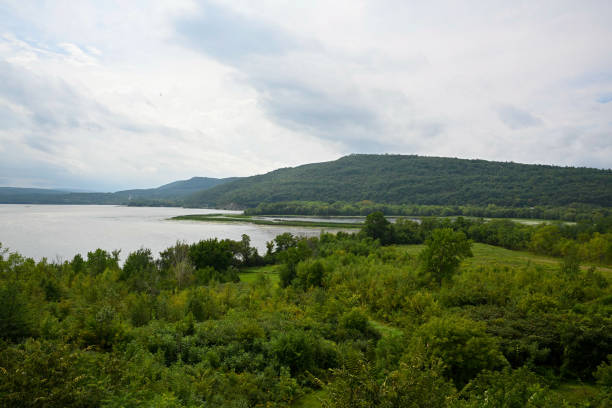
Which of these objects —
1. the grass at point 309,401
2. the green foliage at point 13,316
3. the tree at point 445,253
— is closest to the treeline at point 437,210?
the tree at point 445,253

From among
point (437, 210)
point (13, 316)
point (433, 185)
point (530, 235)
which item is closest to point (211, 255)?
point (13, 316)

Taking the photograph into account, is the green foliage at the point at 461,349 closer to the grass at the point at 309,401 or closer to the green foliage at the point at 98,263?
the grass at the point at 309,401

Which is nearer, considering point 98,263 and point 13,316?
point 13,316

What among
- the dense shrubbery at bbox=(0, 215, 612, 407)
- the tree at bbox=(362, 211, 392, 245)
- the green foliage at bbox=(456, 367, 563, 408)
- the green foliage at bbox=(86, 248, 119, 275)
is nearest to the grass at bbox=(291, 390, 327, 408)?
the dense shrubbery at bbox=(0, 215, 612, 407)

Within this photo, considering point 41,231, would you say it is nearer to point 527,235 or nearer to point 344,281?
point 344,281

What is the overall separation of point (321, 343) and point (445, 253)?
1394 centimetres

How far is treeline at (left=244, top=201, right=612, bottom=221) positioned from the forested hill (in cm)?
1308

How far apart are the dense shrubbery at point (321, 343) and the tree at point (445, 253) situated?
8cm

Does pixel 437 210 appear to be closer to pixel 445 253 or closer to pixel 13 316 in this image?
pixel 445 253

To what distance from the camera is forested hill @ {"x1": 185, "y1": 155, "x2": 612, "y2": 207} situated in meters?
123

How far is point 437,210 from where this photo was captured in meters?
120

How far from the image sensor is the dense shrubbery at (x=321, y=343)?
5770 mm

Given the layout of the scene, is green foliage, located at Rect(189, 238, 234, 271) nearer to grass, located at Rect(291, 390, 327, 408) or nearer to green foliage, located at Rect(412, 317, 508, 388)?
grass, located at Rect(291, 390, 327, 408)

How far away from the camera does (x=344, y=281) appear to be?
82.7ft
